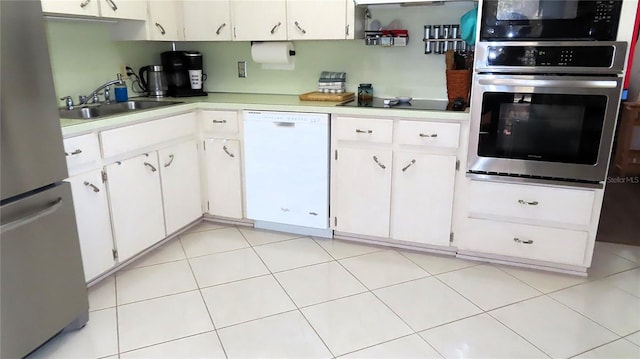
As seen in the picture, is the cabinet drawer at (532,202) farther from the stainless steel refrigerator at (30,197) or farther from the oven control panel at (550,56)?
the stainless steel refrigerator at (30,197)

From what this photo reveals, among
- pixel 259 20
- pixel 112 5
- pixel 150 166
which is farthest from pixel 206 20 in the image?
pixel 150 166

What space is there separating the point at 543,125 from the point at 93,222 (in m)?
2.43

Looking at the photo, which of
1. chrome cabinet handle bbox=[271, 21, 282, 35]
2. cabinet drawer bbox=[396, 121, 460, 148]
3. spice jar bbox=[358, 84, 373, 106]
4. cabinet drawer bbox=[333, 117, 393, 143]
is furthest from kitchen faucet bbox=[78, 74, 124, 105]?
cabinet drawer bbox=[396, 121, 460, 148]

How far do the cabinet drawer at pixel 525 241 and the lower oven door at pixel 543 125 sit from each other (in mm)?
310

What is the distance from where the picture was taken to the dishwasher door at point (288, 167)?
111 inches

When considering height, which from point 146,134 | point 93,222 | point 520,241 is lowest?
point 520,241

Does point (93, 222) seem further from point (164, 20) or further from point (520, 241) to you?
point (520, 241)

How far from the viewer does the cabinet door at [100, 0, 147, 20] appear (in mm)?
2594

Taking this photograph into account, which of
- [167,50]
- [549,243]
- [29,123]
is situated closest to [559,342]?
[549,243]

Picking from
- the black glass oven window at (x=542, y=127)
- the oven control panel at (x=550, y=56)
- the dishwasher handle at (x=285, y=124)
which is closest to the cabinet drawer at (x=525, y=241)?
the black glass oven window at (x=542, y=127)

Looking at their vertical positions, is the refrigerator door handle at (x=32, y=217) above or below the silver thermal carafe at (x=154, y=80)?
below

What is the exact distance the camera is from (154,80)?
3328mm

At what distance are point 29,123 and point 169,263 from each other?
1277mm

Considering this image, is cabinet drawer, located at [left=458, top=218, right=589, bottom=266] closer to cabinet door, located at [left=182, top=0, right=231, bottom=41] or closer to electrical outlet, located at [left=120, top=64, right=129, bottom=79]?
cabinet door, located at [left=182, top=0, right=231, bottom=41]
